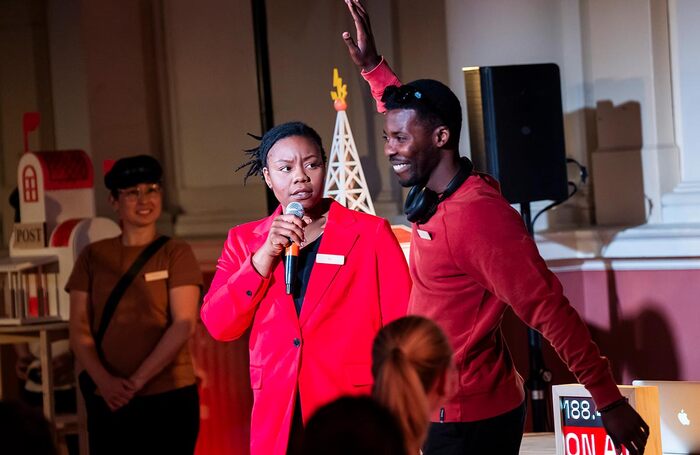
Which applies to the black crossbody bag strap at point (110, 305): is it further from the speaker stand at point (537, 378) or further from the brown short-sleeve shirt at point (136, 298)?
the speaker stand at point (537, 378)

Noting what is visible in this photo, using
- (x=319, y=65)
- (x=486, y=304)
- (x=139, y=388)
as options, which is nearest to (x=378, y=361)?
(x=486, y=304)

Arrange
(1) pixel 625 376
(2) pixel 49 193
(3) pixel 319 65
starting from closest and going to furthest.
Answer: (1) pixel 625 376 → (2) pixel 49 193 → (3) pixel 319 65

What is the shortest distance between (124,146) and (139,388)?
2177 mm

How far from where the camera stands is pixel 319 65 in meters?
5.52

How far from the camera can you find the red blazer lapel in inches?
103

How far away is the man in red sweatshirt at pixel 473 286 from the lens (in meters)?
2.33

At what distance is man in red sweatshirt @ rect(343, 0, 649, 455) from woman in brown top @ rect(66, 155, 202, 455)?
76.0 inches

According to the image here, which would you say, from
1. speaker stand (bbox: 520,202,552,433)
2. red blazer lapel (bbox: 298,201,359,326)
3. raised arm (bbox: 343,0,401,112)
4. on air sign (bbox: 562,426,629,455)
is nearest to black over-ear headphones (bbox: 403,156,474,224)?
red blazer lapel (bbox: 298,201,359,326)

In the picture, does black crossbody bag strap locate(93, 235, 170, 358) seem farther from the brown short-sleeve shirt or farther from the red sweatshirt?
the red sweatshirt

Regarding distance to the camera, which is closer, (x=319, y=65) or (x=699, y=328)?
(x=699, y=328)

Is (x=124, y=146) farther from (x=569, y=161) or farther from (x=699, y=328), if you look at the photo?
(x=699, y=328)

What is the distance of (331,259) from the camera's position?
8.66 ft

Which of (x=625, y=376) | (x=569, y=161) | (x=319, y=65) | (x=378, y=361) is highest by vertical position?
(x=319, y=65)

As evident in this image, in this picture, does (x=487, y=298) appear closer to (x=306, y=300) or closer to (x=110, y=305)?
(x=306, y=300)
